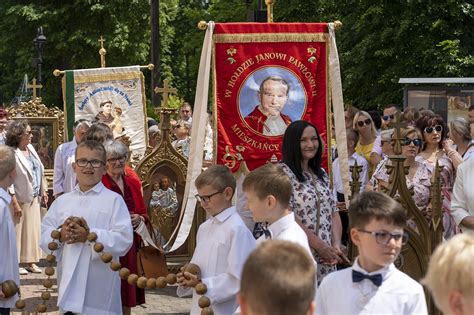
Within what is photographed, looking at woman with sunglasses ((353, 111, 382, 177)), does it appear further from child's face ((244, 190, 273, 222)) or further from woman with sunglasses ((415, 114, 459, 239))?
child's face ((244, 190, 273, 222))

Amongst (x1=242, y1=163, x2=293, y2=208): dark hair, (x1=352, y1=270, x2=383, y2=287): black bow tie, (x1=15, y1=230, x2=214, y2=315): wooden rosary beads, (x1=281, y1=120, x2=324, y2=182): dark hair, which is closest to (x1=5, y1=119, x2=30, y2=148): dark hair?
(x1=15, y1=230, x2=214, y2=315): wooden rosary beads

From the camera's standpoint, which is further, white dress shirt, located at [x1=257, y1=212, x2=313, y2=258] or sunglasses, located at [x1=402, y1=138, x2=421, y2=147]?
sunglasses, located at [x1=402, y1=138, x2=421, y2=147]

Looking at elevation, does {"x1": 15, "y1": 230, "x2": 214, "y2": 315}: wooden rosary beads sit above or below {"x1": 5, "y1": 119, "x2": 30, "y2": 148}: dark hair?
below

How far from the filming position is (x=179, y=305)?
1116cm

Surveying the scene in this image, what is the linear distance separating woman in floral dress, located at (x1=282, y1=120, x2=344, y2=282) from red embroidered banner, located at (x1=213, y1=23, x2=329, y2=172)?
52.7 inches

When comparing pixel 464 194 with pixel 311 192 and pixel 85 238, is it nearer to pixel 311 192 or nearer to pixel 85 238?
pixel 311 192

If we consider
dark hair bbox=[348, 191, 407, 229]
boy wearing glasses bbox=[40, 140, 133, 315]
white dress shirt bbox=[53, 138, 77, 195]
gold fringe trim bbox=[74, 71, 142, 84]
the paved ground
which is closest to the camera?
dark hair bbox=[348, 191, 407, 229]

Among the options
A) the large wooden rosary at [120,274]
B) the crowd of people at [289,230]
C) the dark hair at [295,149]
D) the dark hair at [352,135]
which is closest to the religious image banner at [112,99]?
the crowd of people at [289,230]

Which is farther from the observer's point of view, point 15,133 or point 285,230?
point 15,133

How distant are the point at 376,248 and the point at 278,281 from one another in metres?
1.64

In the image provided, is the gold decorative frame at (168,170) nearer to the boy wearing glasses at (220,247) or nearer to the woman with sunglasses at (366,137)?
the woman with sunglasses at (366,137)

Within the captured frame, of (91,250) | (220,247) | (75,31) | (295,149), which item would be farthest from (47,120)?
(75,31)

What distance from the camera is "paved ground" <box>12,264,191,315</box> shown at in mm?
10734

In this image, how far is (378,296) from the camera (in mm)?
4762
